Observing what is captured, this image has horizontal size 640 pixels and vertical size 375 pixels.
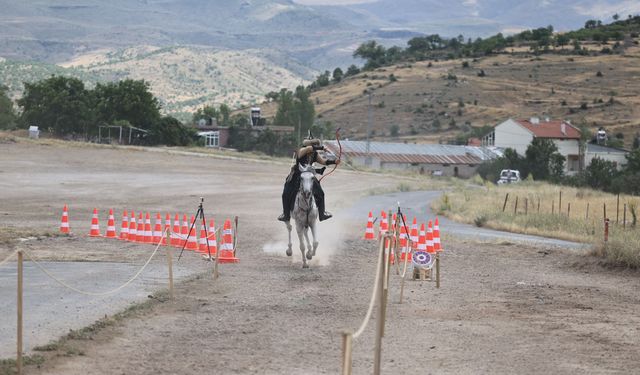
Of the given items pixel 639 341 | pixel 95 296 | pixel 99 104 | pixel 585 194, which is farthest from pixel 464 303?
pixel 99 104

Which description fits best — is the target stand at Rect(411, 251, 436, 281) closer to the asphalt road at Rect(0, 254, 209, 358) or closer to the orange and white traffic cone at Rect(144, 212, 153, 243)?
the asphalt road at Rect(0, 254, 209, 358)

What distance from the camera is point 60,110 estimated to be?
93188 mm

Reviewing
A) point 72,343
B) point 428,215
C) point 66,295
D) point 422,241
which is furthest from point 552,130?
point 72,343

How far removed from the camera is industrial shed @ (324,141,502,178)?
105312 millimetres

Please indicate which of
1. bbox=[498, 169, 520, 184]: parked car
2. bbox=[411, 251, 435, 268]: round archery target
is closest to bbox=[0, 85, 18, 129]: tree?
bbox=[498, 169, 520, 184]: parked car

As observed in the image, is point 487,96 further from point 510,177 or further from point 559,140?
point 510,177

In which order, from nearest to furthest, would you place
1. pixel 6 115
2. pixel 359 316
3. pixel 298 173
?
pixel 359 316
pixel 298 173
pixel 6 115

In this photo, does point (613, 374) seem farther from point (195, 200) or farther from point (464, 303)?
point (195, 200)

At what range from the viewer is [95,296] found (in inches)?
683

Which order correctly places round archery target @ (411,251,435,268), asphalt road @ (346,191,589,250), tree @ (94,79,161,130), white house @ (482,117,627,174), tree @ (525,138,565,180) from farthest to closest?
white house @ (482,117,627,174), tree @ (525,138,565,180), tree @ (94,79,161,130), asphalt road @ (346,191,589,250), round archery target @ (411,251,435,268)

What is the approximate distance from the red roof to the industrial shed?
3.77 meters

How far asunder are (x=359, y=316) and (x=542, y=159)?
81368 millimetres

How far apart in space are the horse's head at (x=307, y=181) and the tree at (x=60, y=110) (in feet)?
232

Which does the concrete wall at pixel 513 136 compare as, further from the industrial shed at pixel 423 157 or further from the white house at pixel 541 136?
the industrial shed at pixel 423 157
